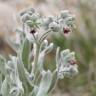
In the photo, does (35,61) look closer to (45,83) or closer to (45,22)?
(45,83)

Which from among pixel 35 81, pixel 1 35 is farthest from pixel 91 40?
pixel 35 81

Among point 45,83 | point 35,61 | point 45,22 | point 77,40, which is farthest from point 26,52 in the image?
point 77,40

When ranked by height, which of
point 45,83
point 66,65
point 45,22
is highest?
point 45,22

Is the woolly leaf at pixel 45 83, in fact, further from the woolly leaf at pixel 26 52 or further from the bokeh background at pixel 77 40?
the bokeh background at pixel 77 40

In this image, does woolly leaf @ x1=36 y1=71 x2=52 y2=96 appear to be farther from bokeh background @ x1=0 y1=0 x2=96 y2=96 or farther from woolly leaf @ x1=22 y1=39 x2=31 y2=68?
bokeh background @ x1=0 y1=0 x2=96 y2=96

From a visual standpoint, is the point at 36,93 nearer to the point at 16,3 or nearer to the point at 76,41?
the point at 76,41

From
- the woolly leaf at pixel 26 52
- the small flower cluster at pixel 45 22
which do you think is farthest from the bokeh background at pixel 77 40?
the small flower cluster at pixel 45 22
